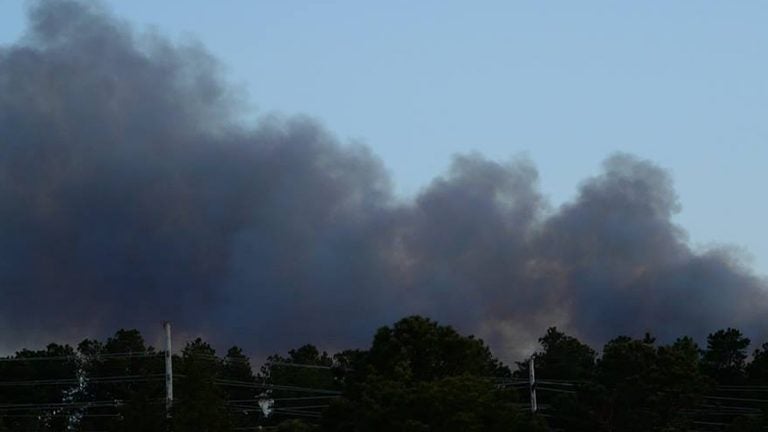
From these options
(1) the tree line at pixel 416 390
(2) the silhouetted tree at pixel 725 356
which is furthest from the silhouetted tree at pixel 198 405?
(2) the silhouetted tree at pixel 725 356

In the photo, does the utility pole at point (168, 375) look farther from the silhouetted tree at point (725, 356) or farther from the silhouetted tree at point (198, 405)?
the silhouetted tree at point (725, 356)

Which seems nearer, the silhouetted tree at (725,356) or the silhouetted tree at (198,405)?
the silhouetted tree at (198,405)

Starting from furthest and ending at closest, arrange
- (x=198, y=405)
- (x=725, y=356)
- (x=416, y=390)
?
(x=725, y=356) < (x=198, y=405) < (x=416, y=390)

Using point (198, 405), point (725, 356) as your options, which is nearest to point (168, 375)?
point (198, 405)

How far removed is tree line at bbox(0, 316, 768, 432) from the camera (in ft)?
309

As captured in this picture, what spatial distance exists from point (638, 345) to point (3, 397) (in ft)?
272

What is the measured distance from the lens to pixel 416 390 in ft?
305

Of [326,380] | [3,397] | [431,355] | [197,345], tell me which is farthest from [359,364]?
[197,345]

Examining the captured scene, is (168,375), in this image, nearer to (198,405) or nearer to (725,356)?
(198,405)

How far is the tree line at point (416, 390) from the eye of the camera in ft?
309

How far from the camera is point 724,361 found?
160 meters

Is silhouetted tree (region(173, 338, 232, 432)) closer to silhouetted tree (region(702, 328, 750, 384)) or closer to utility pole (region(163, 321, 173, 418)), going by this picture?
utility pole (region(163, 321, 173, 418))

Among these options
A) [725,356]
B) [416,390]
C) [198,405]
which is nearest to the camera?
[416,390]

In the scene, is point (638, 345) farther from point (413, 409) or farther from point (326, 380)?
point (326, 380)
